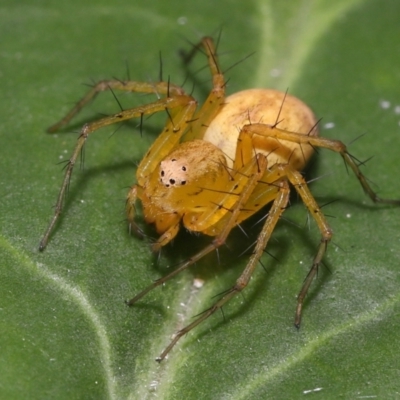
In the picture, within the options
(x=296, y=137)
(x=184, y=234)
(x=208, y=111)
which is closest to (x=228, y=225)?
(x=184, y=234)

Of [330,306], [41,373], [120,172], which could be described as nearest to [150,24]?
[120,172]

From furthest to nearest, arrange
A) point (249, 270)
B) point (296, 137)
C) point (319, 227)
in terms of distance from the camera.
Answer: point (296, 137) < point (319, 227) < point (249, 270)

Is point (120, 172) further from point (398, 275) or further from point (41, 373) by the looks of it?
point (398, 275)

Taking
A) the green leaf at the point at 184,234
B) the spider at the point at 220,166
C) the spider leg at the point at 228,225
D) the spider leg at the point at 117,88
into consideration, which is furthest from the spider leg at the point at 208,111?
the spider leg at the point at 228,225

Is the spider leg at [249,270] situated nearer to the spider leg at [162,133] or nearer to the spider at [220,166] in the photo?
the spider at [220,166]

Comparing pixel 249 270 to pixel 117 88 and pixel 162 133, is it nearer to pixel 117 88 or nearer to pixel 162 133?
pixel 162 133

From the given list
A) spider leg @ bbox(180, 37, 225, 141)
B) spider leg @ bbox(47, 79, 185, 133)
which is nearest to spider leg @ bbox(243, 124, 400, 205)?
spider leg @ bbox(180, 37, 225, 141)
